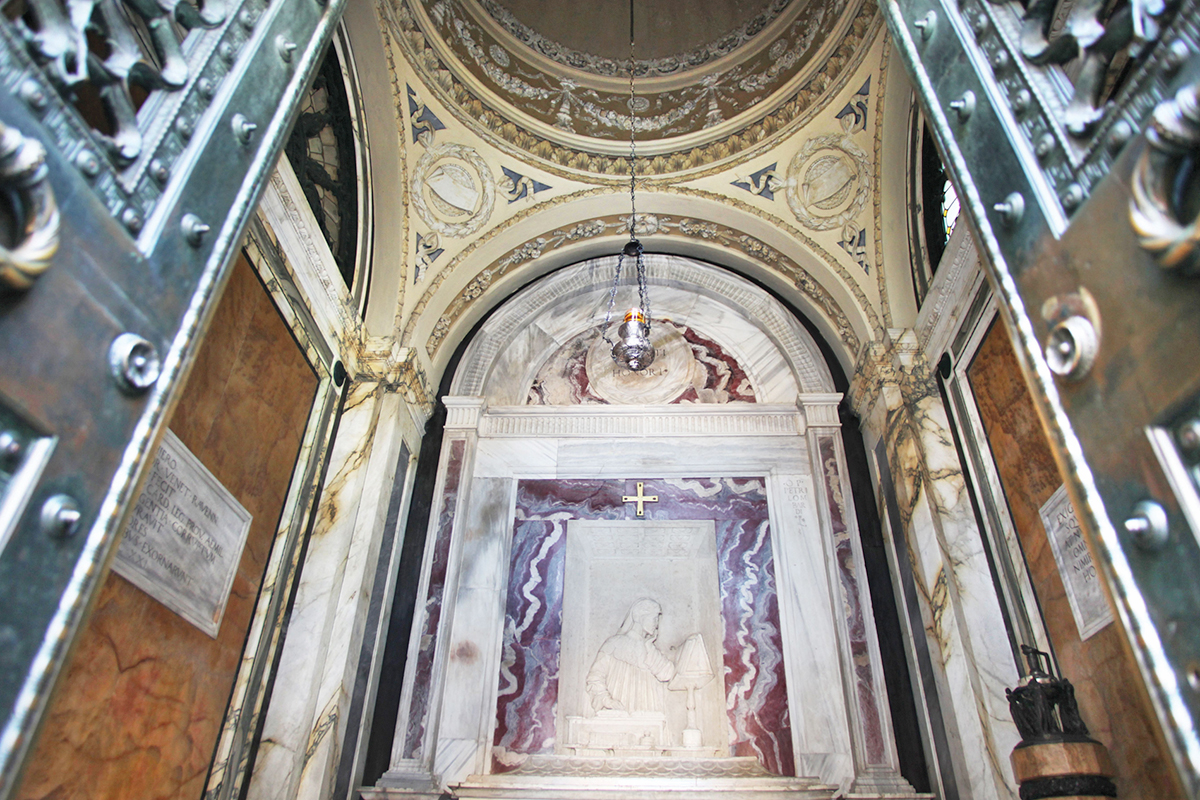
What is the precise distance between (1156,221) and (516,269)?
6508mm

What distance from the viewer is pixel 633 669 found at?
6.05 meters

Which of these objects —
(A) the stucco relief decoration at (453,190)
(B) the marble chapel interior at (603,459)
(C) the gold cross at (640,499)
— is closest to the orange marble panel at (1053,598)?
(B) the marble chapel interior at (603,459)

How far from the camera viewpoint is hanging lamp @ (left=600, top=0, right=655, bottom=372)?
6575 millimetres

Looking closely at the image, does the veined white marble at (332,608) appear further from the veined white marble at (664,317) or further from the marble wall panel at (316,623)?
the veined white marble at (664,317)

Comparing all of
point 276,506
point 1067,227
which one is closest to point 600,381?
point 276,506

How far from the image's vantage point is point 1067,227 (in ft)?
6.49

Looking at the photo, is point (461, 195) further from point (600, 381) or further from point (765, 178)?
point (765, 178)

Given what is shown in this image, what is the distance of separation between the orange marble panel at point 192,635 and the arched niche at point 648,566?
1.76m

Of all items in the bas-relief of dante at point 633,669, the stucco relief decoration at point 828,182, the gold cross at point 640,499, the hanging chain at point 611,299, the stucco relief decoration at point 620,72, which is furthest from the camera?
the hanging chain at point 611,299

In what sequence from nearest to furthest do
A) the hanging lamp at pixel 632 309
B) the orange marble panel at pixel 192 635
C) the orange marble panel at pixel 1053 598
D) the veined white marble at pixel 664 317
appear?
the orange marble panel at pixel 192 635 → the orange marble panel at pixel 1053 598 → the hanging lamp at pixel 632 309 → the veined white marble at pixel 664 317

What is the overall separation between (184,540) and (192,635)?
0.52 meters

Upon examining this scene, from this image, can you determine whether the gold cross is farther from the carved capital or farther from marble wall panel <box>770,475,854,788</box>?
the carved capital

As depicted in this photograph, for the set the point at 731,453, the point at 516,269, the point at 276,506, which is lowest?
the point at 276,506

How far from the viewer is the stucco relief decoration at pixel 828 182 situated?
6922 millimetres
